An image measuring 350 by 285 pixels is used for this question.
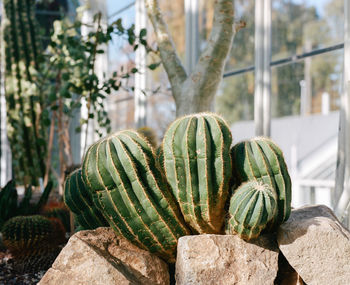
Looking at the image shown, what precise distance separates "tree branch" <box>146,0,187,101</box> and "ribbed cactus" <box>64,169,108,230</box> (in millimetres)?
1075

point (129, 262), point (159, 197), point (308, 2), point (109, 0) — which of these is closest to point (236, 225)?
point (159, 197)

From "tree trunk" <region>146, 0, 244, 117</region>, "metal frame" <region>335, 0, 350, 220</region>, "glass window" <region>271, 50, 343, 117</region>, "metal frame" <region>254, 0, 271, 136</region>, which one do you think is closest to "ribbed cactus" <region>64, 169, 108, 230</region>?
"tree trunk" <region>146, 0, 244, 117</region>

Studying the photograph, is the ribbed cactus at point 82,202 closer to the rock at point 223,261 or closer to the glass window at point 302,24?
the rock at point 223,261

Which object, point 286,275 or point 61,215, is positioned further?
point 61,215

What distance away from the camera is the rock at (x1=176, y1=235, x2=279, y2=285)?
1.89m

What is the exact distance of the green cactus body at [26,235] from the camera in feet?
8.71

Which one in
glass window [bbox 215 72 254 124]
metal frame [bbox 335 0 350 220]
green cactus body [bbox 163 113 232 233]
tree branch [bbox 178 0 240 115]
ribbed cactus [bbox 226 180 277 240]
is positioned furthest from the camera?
glass window [bbox 215 72 254 124]

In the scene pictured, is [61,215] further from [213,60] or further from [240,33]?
[240,33]

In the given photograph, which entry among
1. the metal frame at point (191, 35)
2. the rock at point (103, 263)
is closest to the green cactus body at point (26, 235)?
the rock at point (103, 263)

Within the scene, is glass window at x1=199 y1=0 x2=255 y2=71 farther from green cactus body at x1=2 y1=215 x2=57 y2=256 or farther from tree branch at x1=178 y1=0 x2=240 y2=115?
green cactus body at x1=2 y1=215 x2=57 y2=256

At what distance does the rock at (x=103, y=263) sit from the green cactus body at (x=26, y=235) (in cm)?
71

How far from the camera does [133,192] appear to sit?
1996 millimetres

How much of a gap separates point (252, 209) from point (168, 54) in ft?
5.49

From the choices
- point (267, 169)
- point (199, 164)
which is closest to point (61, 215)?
point (199, 164)
